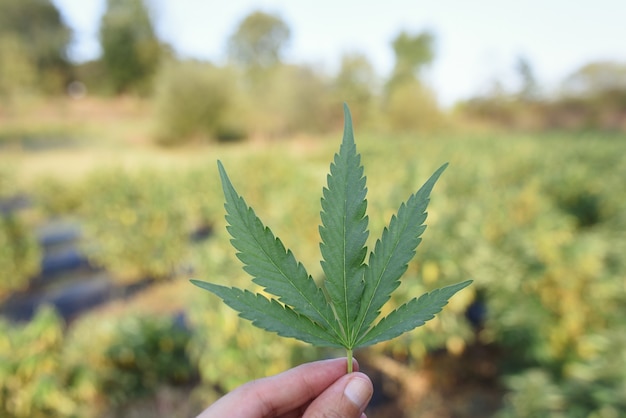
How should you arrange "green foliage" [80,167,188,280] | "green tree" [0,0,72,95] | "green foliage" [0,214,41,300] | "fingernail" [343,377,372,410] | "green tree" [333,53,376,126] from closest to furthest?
"fingernail" [343,377,372,410] → "green foliage" [0,214,41,300] → "green foliage" [80,167,188,280] → "green tree" [0,0,72,95] → "green tree" [333,53,376,126]

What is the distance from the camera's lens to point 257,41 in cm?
4425

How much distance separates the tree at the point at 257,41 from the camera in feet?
144

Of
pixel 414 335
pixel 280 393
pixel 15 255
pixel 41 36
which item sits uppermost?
pixel 41 36

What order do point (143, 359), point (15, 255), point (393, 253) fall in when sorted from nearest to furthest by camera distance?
point (393, 253) < point (143, 359) < point (15, 255)

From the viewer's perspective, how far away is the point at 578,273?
2.97m

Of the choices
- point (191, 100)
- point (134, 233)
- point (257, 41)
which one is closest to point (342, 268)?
point (134, 233)

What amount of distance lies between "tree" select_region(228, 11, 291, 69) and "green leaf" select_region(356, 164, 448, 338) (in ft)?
149

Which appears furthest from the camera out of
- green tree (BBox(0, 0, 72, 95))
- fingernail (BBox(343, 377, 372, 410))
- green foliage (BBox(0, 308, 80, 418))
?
green tree (BBox(0, 0, 72, 95))

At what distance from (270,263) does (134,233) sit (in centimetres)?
613

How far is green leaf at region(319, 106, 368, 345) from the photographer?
22.0 inches

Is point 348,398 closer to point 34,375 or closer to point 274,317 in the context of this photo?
point 274,317

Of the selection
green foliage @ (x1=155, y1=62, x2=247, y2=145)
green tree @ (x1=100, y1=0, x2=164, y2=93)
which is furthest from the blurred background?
green tree @ (x1=100, y1=0, x2=164, y2=93)

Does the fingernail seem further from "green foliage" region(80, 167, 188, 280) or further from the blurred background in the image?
"green foliage" region(80, 167, 188, 280)

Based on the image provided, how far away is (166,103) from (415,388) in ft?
80.4
